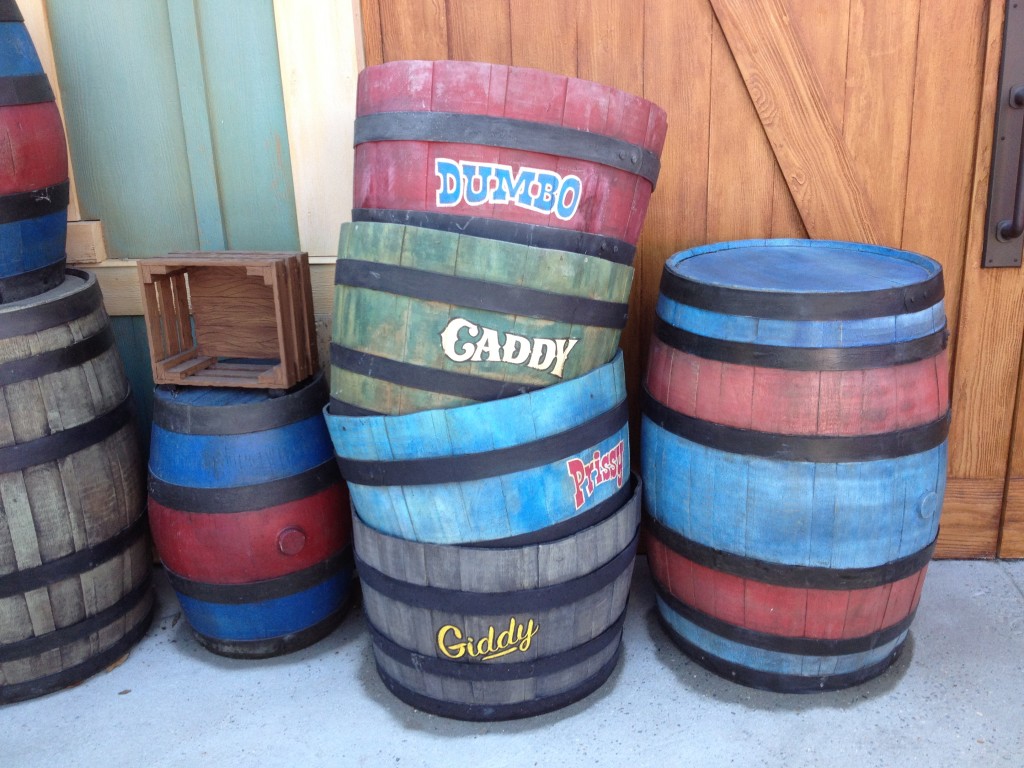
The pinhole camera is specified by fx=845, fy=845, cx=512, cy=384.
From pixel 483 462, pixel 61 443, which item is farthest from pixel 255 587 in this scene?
pixel 483 462

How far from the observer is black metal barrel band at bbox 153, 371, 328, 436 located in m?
2.67

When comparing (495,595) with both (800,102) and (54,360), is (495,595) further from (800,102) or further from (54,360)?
(800,102)

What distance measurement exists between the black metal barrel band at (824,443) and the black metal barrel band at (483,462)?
356 mm

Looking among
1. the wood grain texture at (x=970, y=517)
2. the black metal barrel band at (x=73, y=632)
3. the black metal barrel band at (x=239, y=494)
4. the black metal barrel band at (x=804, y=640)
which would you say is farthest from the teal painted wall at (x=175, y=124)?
the wood grain texture at (x=970, y=517)

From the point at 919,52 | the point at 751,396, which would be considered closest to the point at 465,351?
the point at 751,396

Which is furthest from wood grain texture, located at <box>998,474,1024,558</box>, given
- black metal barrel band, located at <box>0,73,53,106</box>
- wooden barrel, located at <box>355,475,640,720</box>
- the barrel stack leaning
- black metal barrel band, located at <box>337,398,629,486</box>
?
black metal barrel band, located at <box>0,73,53,106</box>

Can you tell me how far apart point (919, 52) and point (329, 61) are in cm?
202

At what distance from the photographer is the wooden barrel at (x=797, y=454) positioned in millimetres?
2252

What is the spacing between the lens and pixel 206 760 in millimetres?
2434

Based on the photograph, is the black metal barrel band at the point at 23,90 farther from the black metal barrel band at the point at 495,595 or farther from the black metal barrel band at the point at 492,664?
the black metal barrel band at the point at 492,664

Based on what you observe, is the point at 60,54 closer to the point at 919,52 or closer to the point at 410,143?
the point at 410,143

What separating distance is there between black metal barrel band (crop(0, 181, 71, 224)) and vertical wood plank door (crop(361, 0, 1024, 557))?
3.67ft

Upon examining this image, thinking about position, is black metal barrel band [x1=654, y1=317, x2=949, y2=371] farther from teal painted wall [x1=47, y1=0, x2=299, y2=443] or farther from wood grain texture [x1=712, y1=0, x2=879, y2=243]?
teal painted wall [x1=47, y1=0, x2=299, y2=443]

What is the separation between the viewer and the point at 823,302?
2213 millimetres
